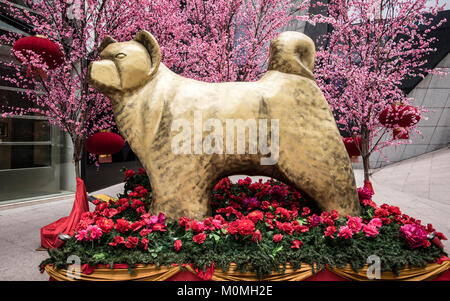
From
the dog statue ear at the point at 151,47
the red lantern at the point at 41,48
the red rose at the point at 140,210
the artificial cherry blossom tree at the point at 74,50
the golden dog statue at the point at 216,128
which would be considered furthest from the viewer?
the artificial cherry blossom tree at the point at 74,50

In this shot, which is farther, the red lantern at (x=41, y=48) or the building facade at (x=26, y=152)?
the building facade at (x=26, y=152)

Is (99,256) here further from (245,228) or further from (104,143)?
(104,143)

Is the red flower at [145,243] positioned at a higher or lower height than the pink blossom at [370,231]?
lower

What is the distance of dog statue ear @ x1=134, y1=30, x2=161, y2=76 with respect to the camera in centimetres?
259

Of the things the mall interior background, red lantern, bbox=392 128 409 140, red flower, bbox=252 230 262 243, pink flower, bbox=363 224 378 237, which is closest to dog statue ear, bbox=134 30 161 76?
red flower, bbox=252 230 262 243

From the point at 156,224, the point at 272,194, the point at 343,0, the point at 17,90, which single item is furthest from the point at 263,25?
the point at 17,90

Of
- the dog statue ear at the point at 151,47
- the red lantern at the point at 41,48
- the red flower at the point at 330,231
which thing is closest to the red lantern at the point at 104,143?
the red lantern at the point at 41,48

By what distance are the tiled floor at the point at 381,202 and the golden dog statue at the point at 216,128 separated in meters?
2.30

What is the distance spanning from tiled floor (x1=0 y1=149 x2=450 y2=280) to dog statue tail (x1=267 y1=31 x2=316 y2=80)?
3625 mm

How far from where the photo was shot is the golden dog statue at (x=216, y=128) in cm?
246

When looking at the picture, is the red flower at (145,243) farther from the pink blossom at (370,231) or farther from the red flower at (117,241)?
the pink blossom at (370,231)

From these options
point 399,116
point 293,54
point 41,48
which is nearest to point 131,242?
point 293,54

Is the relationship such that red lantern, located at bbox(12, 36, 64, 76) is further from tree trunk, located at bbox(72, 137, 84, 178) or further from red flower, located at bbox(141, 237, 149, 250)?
red flower, located at bbox(141, 237, 149, 250)

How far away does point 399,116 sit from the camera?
3.75 metres
